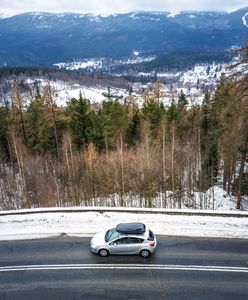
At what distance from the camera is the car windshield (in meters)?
19.4

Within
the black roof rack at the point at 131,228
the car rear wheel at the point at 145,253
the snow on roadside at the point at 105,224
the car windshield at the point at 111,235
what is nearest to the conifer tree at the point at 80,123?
the snow on roadside at the point at 105,224

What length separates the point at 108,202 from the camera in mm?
35062

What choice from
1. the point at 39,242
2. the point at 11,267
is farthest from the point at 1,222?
the point at 11,267

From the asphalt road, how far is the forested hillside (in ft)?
34.6

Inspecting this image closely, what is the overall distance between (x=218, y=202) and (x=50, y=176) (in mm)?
19178

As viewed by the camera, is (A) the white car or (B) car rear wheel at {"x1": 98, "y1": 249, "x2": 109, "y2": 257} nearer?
(A) the white car

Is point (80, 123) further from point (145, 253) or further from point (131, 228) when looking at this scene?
point (145, 253)

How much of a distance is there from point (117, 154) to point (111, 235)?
1727cm

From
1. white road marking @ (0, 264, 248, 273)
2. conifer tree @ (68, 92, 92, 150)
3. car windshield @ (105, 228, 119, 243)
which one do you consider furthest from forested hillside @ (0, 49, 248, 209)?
car windshield @ (105, 228, 119, 243)

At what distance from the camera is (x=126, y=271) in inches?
710

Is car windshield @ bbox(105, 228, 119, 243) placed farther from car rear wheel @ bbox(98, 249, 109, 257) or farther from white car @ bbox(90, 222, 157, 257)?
car rear wheel @ bbox(98, 249, 109, 257)

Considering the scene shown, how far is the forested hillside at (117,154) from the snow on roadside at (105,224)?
23.7ft

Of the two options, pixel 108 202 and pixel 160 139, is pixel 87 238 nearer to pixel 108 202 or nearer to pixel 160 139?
pixel 108 202

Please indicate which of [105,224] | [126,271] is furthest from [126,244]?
[105,224]
